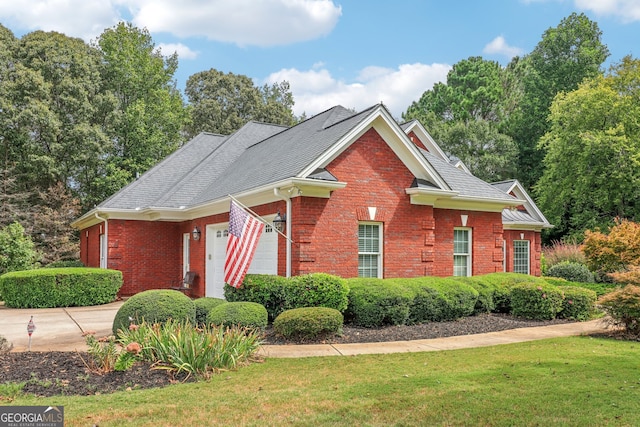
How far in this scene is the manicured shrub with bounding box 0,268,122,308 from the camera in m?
16.6

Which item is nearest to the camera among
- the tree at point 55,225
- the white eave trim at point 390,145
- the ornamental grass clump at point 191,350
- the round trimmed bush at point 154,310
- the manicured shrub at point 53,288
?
the ornamental grass clump at point 191,350

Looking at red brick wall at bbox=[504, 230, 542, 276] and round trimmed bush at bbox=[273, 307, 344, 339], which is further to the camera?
red brick wall at bbox=[504, 230, 542, 276]

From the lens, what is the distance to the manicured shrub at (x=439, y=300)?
12.3 meters

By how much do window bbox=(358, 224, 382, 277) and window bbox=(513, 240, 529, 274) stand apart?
538 inches

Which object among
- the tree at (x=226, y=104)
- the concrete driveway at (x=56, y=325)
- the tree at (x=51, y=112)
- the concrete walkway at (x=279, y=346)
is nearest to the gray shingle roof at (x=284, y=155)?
the concrete walkway at (x=279, y=346)

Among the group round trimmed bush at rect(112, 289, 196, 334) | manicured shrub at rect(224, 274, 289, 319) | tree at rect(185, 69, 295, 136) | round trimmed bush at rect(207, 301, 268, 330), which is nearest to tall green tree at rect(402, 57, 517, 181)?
tree at rect(185, 69, 295, 136)

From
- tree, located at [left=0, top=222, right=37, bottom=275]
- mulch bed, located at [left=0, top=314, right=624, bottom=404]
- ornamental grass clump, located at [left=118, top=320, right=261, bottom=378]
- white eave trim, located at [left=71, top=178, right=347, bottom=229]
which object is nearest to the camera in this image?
mulch bed, located at [left=0, top=314, right=624, bottom=404]

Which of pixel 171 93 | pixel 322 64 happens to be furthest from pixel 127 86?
pixel 322 64

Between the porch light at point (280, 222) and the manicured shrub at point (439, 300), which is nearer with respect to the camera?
the manicured shrub at point (439, 300)

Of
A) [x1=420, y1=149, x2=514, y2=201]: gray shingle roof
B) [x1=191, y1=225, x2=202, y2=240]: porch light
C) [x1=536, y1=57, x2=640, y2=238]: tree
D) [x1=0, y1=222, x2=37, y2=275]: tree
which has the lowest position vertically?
[x1=0, y1=222, x2=37, y2=275]: tree

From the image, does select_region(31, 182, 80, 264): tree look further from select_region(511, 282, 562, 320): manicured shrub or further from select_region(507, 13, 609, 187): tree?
select_region(507, 13, 609, 187): tree

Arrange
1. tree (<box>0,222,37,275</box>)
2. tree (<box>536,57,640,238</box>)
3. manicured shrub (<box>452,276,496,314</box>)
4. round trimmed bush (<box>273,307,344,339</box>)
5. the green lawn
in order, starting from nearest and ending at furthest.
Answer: the green lawn
round trimmed bush (<box>273,307,344,339</box>)
manicured shrub (<box>452,276,496,314</box>)
tree (<box>0,222,37,275</box>)
tree (<box>536,57,640,238</box>)

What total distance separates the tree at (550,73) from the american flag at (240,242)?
34.8 m

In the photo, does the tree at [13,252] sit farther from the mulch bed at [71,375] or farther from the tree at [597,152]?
the tree at [597,152]
